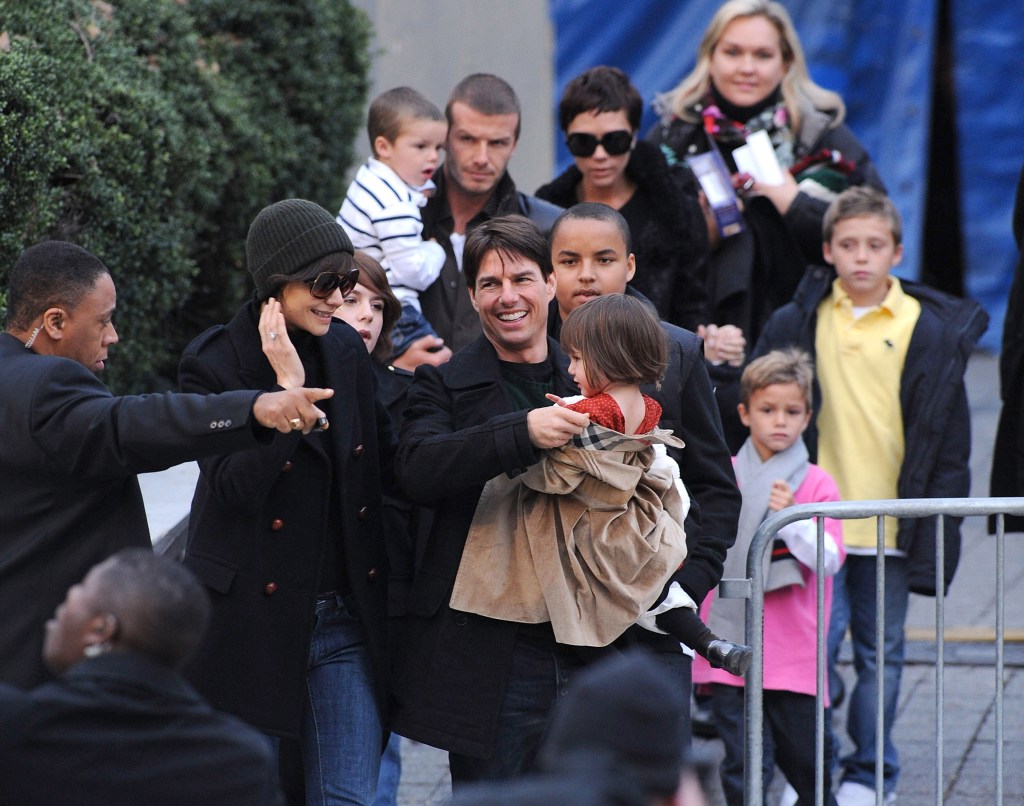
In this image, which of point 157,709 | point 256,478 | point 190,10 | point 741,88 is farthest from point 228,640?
point 190,10

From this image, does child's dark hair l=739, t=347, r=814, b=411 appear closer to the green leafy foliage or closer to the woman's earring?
the green leafy foliage

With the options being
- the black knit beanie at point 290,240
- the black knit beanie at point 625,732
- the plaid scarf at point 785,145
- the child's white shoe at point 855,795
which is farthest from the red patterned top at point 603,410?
the plaid scarf at point 785,145

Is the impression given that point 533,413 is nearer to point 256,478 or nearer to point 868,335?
point 256,478

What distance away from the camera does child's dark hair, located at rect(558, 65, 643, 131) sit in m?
5.34

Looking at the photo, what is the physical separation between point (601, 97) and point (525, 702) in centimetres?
248

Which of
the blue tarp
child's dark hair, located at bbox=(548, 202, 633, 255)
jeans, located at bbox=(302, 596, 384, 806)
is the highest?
the blue tarp

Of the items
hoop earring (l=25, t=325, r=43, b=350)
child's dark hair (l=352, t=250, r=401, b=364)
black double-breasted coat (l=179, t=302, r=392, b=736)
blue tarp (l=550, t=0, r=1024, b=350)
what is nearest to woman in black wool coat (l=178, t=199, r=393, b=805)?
black double-breasted coat (l=179, t=302, r=392, b=736)

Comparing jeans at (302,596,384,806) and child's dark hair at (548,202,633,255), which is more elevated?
child's dark hair at (548,202,633,255)

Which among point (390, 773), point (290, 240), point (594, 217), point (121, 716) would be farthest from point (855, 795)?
point (121, 716)

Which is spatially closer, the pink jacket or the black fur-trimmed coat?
the pink jacket

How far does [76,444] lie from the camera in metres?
3.08

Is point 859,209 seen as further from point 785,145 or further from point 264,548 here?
point 264,548

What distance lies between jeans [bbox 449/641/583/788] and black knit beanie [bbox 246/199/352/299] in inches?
39.8

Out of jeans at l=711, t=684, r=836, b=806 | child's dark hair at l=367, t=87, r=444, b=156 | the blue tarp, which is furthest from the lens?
the blue tarp
